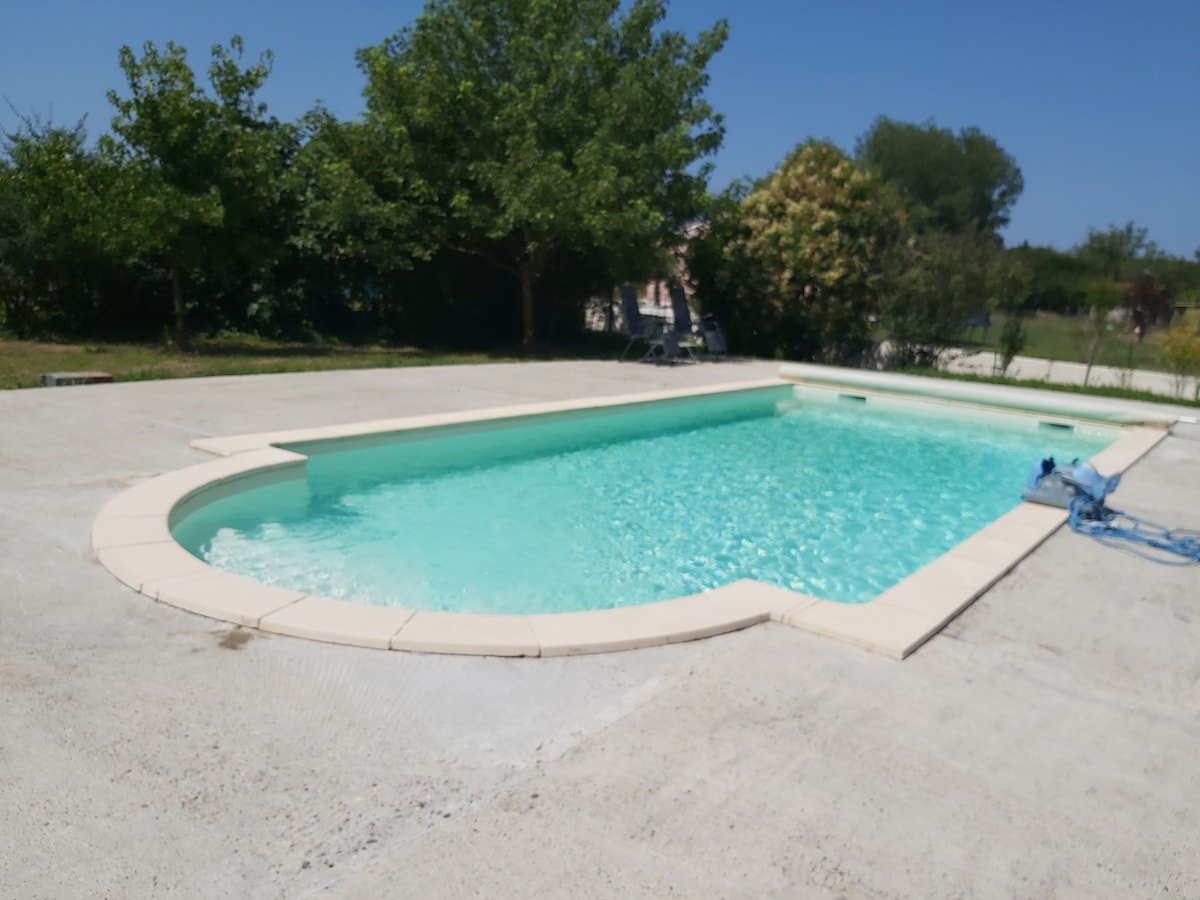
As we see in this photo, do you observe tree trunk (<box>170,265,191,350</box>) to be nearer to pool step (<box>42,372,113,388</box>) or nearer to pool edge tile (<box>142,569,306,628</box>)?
pool step (<box>42,372,113,388</box>)

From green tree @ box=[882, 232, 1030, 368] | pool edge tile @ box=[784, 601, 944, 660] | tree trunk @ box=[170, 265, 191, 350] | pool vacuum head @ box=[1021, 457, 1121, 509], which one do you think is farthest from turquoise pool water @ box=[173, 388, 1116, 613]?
tree trunk @ box=[170, 265, 191, 350]

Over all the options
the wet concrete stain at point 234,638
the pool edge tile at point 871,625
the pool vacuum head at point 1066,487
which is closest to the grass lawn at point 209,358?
the wet concrete stain at point 234,638

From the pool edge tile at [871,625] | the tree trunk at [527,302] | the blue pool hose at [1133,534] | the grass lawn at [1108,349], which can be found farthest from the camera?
the tree trunk at [527,302]

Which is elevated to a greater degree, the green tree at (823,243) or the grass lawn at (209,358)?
the green tree at (823,243)

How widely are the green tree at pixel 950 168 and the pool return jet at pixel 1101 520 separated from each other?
52.2 metres

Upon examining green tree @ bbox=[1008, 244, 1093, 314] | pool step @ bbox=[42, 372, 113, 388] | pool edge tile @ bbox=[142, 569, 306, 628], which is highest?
green tree @ bbox=[1008, 244, 1093, 314]

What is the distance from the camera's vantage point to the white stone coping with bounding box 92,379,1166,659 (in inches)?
142

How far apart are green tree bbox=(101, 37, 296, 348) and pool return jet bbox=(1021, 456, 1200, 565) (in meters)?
10.5

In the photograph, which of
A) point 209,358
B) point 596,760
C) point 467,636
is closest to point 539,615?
point 467,636

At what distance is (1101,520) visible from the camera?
5.86 metres

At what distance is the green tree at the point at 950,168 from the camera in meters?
54.6

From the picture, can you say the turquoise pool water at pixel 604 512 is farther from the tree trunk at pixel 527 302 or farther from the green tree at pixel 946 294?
the tree trunk at pixel 527 302

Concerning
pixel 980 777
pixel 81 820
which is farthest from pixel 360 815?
pixel 980 777

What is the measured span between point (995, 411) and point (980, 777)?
10.5 m
